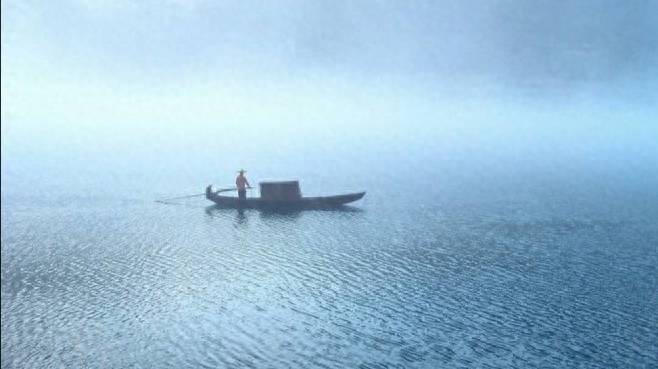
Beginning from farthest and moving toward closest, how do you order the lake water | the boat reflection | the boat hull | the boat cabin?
the boat hull < the boat cabin < the boat reflection < the lake water

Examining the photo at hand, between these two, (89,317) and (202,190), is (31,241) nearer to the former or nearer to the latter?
(89,317)

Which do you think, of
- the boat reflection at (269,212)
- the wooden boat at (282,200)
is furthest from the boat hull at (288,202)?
the boat reflection at (269,212)

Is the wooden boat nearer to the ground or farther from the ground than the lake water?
farther from the ground

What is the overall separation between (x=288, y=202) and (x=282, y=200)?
0.76 m

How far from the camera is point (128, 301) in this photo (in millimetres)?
34625

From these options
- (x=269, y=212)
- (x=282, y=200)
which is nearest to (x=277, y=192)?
(x=282, y=200)

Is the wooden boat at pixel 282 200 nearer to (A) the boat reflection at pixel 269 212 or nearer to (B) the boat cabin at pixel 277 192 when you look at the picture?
(B) the boat cabin at pixel 277 192

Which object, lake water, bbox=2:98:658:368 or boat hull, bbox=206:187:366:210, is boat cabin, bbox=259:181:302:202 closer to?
boat hull, bbox=206:187:366:210

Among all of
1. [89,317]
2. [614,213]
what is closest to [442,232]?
[614,213]

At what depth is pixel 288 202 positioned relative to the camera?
6281cm

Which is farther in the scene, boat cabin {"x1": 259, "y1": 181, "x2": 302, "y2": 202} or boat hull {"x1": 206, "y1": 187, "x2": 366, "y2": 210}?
boat hull {"x1": 206, "y1": 187, "x2": 366, "y2": 210}

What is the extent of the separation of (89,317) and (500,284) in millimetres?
27225

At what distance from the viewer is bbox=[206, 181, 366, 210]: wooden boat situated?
62625mm

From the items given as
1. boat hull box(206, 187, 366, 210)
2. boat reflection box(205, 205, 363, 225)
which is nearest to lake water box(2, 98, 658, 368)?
boat reflection box(205, 205, 363, 225)
